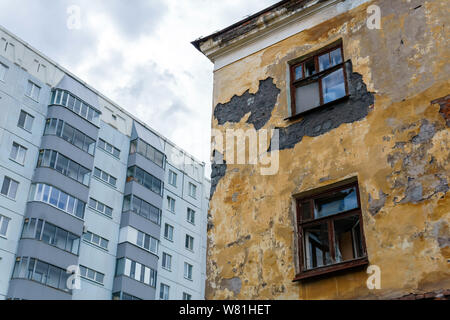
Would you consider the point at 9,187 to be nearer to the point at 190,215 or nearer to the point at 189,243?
the point at 189,243

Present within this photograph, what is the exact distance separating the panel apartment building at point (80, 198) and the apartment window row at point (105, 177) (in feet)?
0.27

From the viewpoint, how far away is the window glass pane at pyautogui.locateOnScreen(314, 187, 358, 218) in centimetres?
822

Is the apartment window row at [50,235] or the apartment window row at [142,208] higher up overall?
the apartment window row at [142,208]

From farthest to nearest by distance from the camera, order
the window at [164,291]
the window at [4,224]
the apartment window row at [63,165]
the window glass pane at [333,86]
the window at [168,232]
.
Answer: the window at [168,232] < the window at [164,291] < the apartment window row at [63,165] < the window at [4,224] < the window glass pane at [333,86]

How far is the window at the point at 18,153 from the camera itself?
3250 cm

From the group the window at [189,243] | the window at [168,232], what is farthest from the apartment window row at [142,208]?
the window at [189,243]

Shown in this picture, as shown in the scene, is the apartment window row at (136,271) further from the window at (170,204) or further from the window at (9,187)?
the window at (9,187)

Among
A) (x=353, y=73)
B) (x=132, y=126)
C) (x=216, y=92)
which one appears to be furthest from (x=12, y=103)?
(x=353, y=73)

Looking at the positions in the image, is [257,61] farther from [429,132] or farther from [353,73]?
[429,132]

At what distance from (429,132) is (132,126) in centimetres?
3559

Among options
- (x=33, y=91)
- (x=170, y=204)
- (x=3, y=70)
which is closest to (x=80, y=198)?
(x=33, y=91)

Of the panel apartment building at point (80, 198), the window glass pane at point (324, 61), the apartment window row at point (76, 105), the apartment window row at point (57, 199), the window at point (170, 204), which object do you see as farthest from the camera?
the window at point (170, 204)

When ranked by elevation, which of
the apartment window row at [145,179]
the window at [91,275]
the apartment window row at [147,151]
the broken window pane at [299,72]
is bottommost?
the broken window pane at [299,72]

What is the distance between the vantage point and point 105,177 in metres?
37.7
